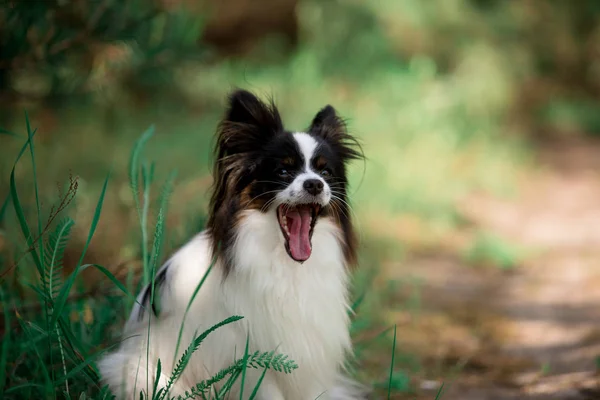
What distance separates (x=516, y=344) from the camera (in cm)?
431

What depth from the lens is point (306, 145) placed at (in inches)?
112

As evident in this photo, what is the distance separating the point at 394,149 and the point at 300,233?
5.59 m

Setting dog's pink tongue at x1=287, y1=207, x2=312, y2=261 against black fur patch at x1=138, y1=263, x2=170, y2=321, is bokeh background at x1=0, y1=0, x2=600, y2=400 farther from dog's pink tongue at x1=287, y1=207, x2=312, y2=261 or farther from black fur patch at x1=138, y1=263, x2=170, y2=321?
dog's pink tongue at x1=287, y1=207, x2=312, y2=261

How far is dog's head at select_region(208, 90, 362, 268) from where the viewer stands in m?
2.71

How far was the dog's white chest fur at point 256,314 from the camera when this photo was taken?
106 inches

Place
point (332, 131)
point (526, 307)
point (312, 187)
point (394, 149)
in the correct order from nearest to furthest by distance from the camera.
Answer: point (312, 187) < point (332, 131) < point (526, 307) < point (394, 149)

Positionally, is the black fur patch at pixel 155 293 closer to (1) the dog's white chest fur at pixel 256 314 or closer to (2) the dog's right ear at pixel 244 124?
(1) the dog's white chest fur at pixel 256 314

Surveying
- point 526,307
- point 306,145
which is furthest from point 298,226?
point 526,307

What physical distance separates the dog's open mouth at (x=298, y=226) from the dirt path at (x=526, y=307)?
1.20 meters

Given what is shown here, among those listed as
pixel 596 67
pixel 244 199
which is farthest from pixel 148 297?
pixel 596 67

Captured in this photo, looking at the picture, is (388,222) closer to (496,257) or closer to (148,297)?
(496,257)

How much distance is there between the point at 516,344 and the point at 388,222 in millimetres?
2634

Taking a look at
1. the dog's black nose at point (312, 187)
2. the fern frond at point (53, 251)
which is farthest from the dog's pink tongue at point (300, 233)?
the fern frond at point (53, 251)

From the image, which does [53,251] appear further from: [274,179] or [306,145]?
[306,145]
